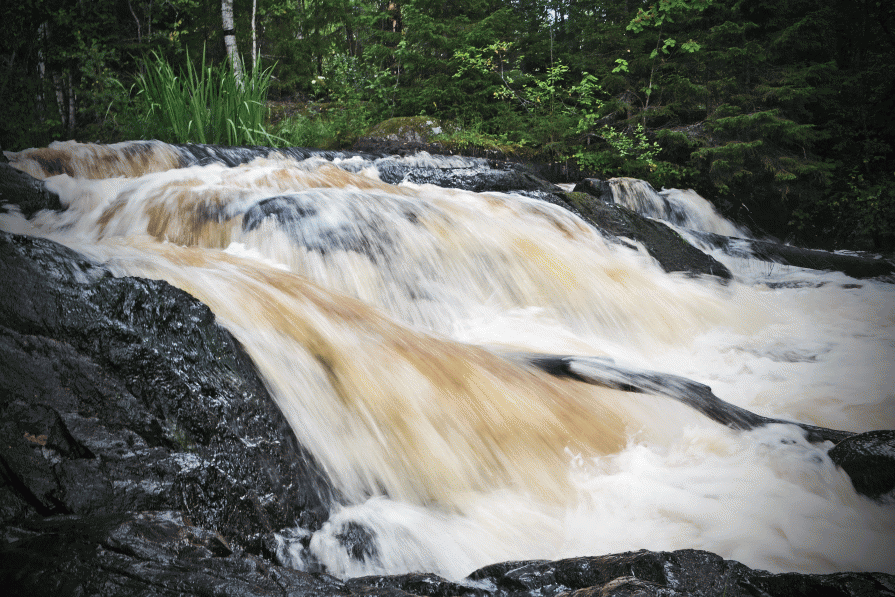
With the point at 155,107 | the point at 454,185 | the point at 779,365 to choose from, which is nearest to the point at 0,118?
the point at 155,107

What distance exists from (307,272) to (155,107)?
16.7ft

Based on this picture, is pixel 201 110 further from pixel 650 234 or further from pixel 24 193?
pixel 650 234

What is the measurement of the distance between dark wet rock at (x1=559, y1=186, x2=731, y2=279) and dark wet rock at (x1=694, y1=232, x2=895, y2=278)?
913 millimetres

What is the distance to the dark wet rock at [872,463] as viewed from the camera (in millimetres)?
1823

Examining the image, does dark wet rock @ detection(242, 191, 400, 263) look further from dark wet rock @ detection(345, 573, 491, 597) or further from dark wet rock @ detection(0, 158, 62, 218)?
dark wet rock @ detection(345, 573, 491, 597)

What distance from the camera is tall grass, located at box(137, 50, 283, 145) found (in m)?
6.52

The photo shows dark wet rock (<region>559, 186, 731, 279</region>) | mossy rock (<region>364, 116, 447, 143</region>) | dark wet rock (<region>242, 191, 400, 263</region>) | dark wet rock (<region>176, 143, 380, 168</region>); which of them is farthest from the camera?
mossy rock (<region>364, 116, 447, 143</region>)

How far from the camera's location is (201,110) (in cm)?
674

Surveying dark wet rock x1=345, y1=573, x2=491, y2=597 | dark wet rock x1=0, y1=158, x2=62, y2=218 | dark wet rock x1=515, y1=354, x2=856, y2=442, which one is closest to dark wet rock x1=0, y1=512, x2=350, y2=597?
dark wet rock x1=345, y1=573, x2=491, y2=597

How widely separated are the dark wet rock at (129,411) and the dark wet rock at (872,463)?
189cm

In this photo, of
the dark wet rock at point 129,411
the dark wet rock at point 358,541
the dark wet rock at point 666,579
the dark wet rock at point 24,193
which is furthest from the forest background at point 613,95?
the dark wet rock at point 666,579

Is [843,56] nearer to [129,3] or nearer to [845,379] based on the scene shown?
[845,379]

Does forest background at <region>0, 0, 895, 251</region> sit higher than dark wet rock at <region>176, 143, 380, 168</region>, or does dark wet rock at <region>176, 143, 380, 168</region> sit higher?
forest background at <region>0, 0, 895, 251</region>

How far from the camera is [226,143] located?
6.99 meters
